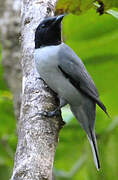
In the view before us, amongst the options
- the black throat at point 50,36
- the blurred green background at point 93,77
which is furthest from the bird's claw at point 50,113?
the blurred green background at point 93,77

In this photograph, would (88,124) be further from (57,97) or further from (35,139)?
(35,139)

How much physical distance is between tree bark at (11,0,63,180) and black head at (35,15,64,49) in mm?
62

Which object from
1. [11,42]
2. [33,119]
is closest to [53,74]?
[33,119]

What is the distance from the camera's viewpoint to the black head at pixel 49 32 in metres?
3.45

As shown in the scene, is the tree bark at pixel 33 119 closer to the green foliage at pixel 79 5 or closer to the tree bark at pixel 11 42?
the green foliage at pixel 79 5

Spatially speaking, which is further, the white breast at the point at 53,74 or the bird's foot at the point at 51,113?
the white breast at the point at 53,74

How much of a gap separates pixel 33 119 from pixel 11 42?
213 cm

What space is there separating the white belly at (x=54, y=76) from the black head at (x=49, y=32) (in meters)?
0.10

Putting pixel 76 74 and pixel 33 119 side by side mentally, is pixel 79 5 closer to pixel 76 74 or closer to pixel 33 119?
pixel 76 74

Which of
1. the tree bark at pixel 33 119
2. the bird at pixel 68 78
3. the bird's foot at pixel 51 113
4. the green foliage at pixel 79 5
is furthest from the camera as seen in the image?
the bird at pixel 68 78

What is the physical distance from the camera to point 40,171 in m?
2.35

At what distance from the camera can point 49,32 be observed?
12.1ft

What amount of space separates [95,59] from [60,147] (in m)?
1.14

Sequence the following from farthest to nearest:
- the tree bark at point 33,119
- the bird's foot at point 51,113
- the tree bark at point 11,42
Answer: the tree bark at point 11,42 < the bird's foot at point 51,113 < the tree bark at point 33,119
